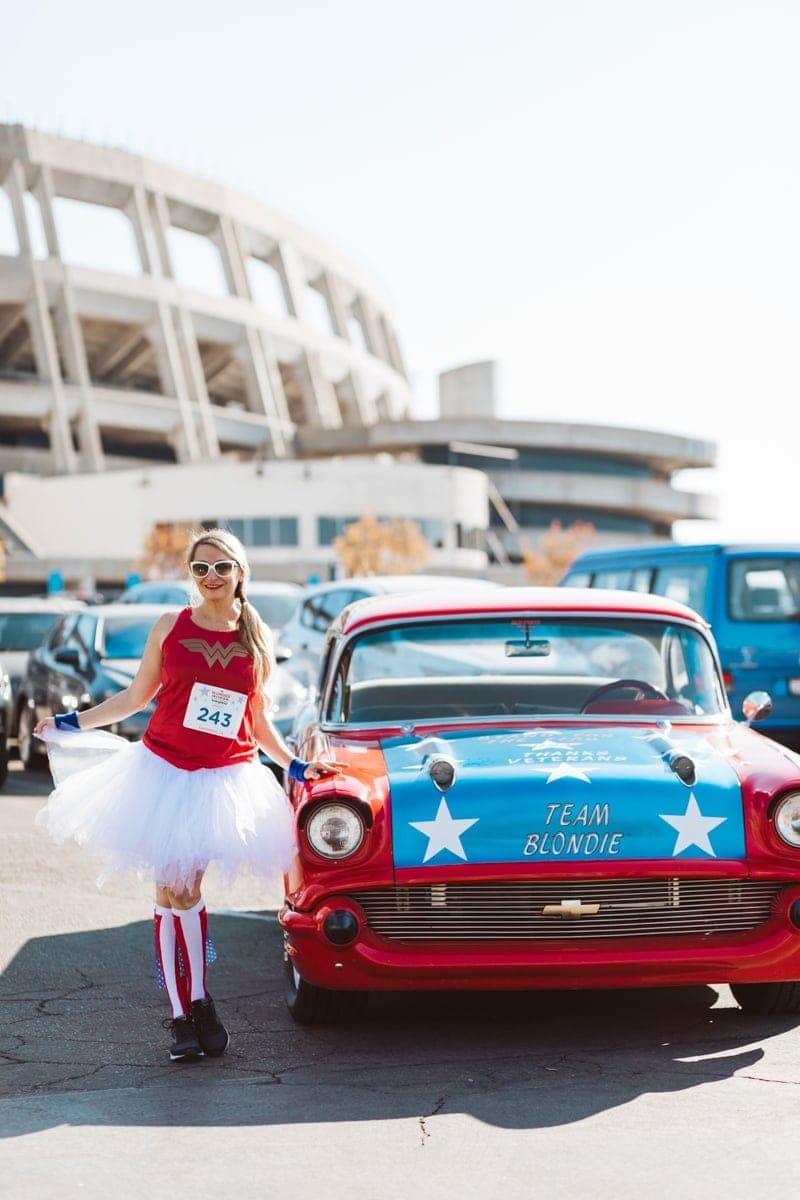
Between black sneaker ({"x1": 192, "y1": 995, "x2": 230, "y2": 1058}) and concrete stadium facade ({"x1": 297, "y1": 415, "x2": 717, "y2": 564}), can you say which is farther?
concrete stadium facade ({"x1": 297, "y1": 415, "x2": 717, "y2": 564})

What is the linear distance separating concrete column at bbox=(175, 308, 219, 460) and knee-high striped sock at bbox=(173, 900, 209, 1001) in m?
71.3

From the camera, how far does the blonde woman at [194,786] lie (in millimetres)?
5246

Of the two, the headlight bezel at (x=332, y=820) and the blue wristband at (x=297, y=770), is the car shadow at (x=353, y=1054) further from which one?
the blue wristband at (x=297, y=770)

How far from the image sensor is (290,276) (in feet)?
277

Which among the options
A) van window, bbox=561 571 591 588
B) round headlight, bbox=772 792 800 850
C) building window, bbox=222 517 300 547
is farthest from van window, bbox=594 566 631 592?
building window, bbox=222 517 300 547

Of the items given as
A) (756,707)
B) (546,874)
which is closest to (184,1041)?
(546,874)

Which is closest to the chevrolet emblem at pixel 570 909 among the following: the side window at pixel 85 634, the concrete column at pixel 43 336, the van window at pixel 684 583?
the van window at pixel 684 583

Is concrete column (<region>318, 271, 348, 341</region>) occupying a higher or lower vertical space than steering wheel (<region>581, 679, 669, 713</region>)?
higher

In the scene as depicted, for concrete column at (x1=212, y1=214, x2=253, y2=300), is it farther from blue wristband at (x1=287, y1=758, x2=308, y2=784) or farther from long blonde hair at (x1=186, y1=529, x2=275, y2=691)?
blue wristband at (x1=287, y1=758, x2=308, y2=784)

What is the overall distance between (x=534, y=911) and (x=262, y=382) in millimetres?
75272

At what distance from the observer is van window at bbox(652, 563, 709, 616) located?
1320 centimetres

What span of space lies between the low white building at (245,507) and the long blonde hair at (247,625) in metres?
60.1

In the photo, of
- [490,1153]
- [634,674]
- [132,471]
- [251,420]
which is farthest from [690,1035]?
[251,420]

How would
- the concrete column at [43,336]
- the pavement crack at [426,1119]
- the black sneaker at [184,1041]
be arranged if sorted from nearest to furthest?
the pavement crack at [426,1119] → the black sneaker at [184,1041] → the concrete column at [43,336]
